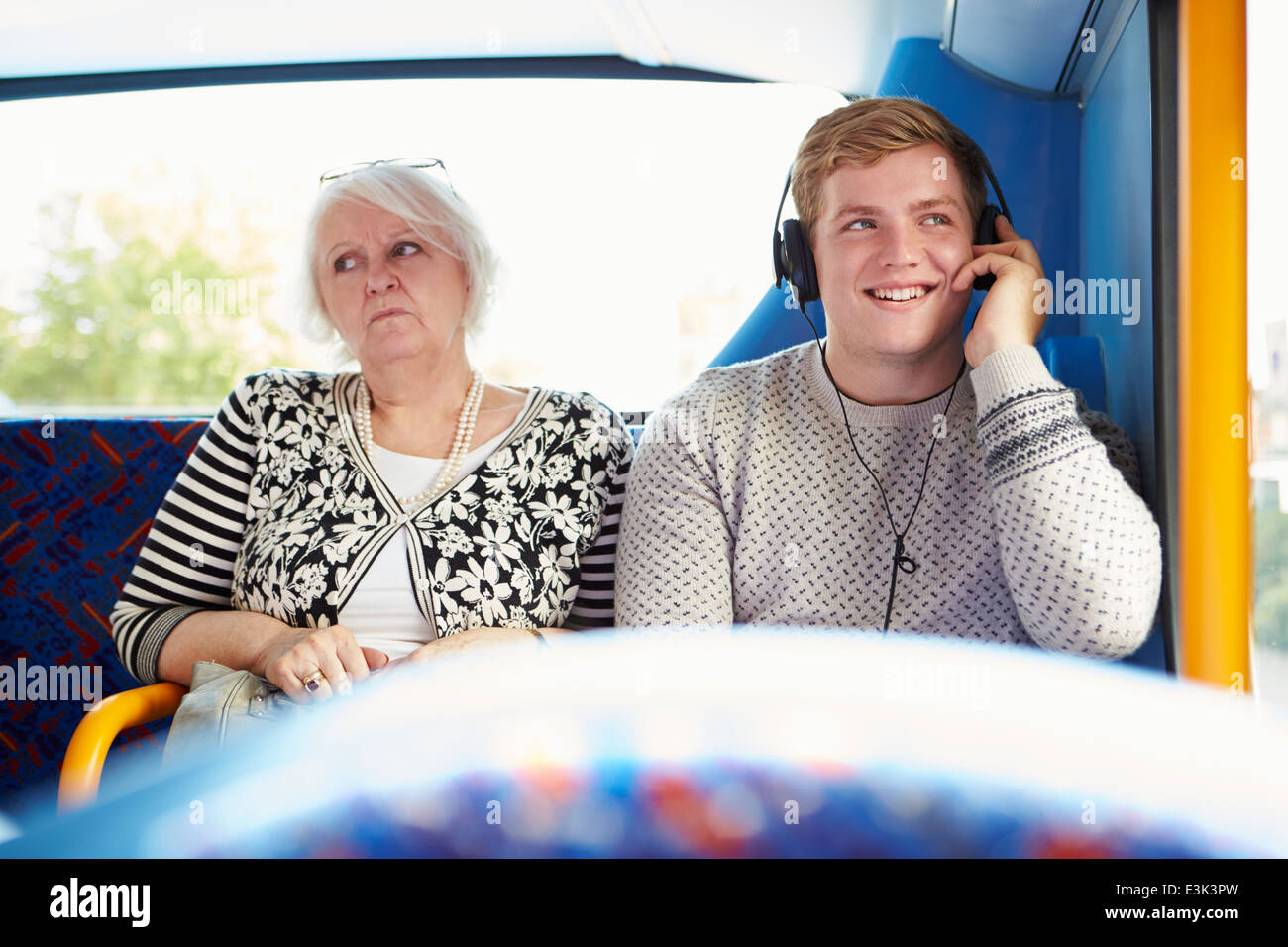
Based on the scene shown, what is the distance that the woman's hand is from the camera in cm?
95

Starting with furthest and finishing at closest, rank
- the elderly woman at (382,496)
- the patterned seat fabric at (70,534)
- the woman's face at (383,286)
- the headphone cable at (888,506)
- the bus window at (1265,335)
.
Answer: the patterned seat fabric at (70,534) → the woman's face at (383,286) → the elderly woman at (382,496) → the headphone cable at (888,506) → the bus window at (1265,335)

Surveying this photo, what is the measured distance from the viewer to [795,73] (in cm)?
135

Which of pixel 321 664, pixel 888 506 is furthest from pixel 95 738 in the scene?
pixel 888 506

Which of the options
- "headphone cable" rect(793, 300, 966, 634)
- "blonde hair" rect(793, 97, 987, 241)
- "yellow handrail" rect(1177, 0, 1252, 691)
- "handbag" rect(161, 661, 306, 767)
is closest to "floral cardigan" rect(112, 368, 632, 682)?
"handbag" rect(161, 661, 306, 767)

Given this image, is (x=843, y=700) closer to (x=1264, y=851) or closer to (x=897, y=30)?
(x=1264, y=851)

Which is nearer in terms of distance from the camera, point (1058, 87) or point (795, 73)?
point (1058, 87)

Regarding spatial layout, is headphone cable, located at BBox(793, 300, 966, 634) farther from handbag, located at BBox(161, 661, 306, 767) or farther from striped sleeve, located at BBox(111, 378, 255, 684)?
striped sleeve, located at BBox(111, 378, 255, 684)

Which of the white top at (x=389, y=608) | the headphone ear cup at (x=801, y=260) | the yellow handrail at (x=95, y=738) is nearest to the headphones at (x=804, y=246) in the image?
the headphone ear cup at (x=801, y=260)

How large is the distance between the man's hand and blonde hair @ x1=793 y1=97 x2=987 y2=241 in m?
0.06

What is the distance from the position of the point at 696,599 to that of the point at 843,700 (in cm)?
44

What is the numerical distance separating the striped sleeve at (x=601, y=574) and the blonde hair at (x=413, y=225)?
0.34 metres

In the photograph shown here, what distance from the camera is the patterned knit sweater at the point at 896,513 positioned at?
2.63 ft

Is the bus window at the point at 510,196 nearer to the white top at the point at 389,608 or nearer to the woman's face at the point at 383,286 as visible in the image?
the woman's face at the point at 383,286
